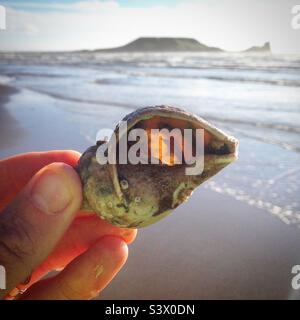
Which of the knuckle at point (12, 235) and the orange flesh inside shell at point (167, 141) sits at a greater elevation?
the orange flesh inside shell at point (167, 141)

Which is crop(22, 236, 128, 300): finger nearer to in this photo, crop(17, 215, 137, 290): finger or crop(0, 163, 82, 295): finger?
crop(17, 215, 137, 290): finger

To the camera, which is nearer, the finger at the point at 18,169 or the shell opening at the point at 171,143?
the shell opening at the point at 171,143

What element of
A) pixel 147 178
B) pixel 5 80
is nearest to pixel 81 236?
pixel 147 178

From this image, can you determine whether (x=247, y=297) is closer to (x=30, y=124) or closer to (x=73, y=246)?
(x=73, y=246)

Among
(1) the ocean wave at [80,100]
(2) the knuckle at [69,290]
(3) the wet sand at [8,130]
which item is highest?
(1) the ocean wave at [80,100]

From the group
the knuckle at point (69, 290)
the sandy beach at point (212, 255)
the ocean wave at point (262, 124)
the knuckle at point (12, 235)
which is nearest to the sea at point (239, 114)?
the ocean wave at point (262, 124)

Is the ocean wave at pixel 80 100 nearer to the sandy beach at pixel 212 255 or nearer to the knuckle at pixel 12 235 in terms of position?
the sandy beach at pixel 212 255

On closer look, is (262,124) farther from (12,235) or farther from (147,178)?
(12,235)
